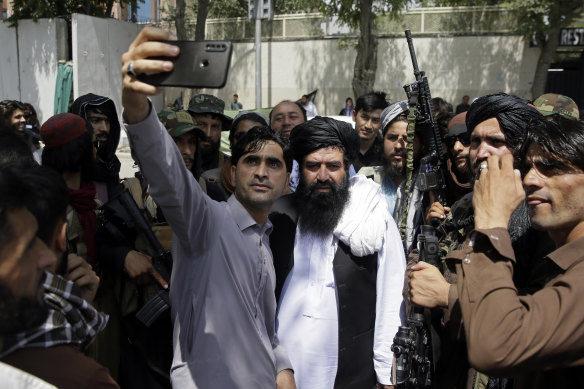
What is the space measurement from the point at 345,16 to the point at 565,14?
613 centimetres

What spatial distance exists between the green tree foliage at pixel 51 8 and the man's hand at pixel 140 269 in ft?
52.2

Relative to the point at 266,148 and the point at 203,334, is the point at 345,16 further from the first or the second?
the point at 203,334

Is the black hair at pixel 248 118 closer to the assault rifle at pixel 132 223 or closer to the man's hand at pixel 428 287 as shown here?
the assault rifle at pixel 132 223

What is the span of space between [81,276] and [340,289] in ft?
4.01

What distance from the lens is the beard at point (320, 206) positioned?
2.68 m

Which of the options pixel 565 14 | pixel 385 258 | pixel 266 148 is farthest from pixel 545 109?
pixel 565 14

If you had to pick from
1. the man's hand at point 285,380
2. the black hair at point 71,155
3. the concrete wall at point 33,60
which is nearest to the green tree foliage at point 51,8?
the concrete wall at point 33,60

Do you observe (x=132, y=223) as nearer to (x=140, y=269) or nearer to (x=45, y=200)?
(x=140, y=269)

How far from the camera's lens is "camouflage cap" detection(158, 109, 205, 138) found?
336cm

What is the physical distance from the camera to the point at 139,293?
2.63 m

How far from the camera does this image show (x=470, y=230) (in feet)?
7.44

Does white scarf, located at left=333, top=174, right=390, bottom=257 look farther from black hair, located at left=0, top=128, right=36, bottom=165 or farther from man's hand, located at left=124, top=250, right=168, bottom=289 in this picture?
black hair, located at left=0, top=128, right=36, bottom=165

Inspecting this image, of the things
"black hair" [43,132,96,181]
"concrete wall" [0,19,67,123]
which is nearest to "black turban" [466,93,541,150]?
"black hair" [43,132,96,181]

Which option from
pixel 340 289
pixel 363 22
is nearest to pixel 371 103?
pixel 340 289
